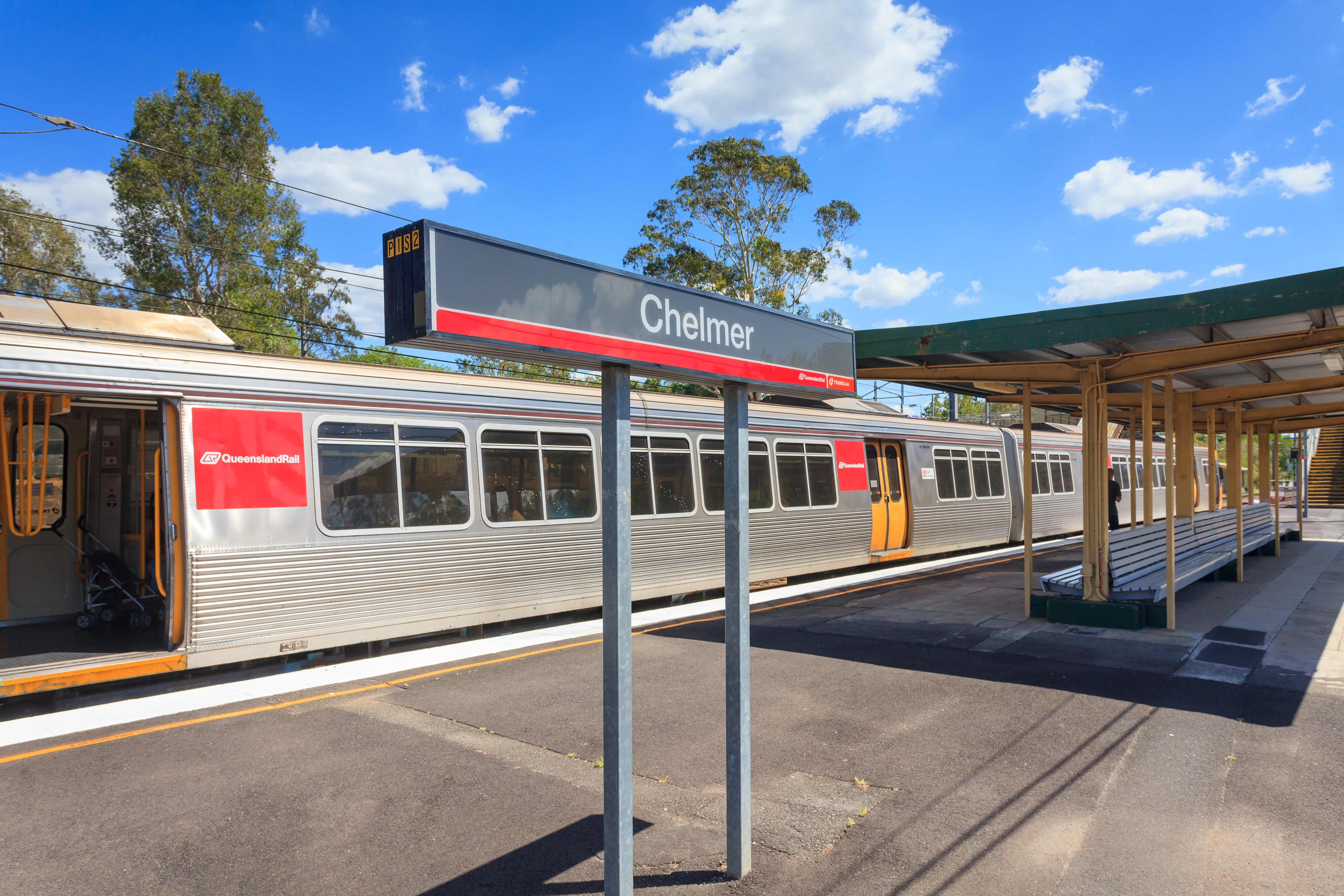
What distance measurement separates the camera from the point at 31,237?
2828 cm

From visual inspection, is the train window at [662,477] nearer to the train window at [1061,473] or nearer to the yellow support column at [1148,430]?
the yellow support column at [1148,430]

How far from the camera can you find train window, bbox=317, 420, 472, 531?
7613 millimetres

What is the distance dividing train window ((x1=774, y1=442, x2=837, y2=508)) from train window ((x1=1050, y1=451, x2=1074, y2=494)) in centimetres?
972

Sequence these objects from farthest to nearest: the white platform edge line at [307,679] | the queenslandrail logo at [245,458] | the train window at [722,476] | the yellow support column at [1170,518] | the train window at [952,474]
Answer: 1. the train window at [952,474]
2. the train window at [722,476]
3. the yellow support column at [1170,518]
4. the queenslandrail logo at [245,458]
5. the white platform edge line at [307,679]

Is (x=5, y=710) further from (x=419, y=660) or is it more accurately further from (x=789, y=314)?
(x=789, y=314)

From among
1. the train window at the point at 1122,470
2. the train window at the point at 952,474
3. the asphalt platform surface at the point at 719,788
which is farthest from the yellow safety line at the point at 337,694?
the train window at the point at 1122,470

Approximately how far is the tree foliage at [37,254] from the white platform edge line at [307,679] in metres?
25.6

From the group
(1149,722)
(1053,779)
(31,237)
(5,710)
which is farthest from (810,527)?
(31,237)

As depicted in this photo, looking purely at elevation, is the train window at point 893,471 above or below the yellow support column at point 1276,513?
above

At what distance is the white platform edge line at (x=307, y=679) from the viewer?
5.97m

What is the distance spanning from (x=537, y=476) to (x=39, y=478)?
15.9 ft

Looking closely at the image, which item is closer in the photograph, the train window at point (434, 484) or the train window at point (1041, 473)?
the train window at point (434, 484)

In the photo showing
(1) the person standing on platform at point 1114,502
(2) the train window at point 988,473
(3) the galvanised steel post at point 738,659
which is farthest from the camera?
(2) the train window at point 988,473

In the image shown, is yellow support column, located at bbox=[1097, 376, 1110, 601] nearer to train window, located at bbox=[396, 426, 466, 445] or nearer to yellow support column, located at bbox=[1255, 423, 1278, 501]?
train window, located at bbox=[396, 426, 466, 445]
